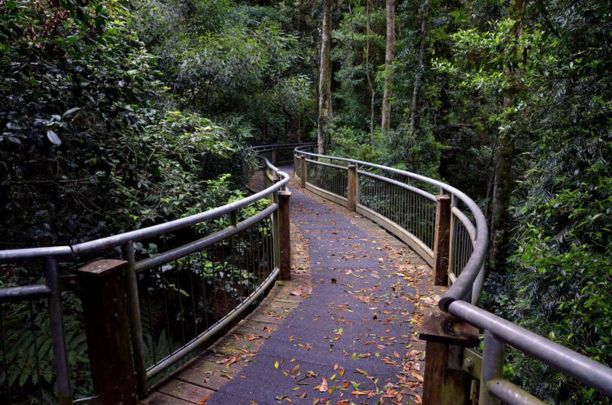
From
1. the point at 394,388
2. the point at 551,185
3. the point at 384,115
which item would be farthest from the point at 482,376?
the point at 384,115

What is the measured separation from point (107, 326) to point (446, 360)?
1.88 meters

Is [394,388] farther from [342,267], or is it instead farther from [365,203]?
[365,203]

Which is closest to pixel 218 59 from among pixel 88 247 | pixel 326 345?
pixel 326 345

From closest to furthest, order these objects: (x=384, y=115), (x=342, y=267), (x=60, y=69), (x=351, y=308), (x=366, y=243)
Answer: (x=60, y=69), (x=351, y=308), (x=342, y=267), (x=366, y=243), (x=384, y=115)

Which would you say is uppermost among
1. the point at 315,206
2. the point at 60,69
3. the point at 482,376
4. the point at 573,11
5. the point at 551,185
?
the point at 573,11

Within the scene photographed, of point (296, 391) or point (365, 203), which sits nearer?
point (296, 391)

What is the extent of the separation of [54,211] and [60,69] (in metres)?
1.33

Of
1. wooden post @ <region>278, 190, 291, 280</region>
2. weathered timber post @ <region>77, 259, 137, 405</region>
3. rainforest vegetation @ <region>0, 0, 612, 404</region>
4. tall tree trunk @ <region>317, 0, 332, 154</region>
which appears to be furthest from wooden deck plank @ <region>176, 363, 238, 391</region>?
tall tree trunk @ <region>317, 0, 332, 154</region>

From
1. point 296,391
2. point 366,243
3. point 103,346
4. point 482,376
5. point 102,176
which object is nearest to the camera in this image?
point 482,376

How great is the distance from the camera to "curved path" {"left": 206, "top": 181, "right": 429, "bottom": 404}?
3150mm

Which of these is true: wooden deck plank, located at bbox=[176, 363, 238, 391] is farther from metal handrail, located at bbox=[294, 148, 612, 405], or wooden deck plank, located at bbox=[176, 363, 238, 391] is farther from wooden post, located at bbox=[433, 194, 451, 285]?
wooden post, located at bbox=[433, 194, 451, 285]

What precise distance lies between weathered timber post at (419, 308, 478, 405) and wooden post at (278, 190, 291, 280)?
3631 millimetres

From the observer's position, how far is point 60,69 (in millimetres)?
3760

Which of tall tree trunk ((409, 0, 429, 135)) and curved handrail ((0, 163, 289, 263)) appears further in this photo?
tall tree trunk ((409, 0, 429, 135))
